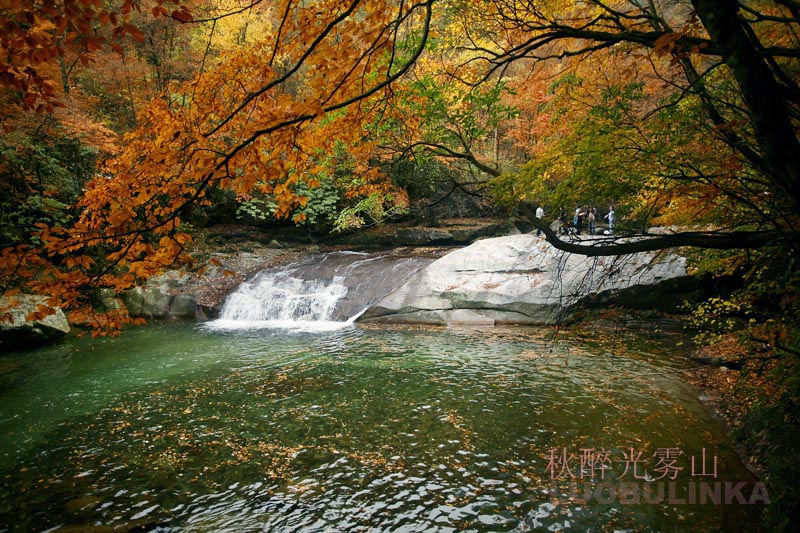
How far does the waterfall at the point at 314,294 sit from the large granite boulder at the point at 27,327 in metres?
3.93

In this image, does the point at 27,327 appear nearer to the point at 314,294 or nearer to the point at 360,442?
the point at 314,294

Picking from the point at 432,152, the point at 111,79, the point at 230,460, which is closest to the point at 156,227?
the point at 432,152

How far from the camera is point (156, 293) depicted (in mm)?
15516

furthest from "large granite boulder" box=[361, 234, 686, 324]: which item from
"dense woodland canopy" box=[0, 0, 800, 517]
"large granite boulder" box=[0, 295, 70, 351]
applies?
"large granite boulder" box=[0, 295, 70, 351]

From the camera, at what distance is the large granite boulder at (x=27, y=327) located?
10.5 meters

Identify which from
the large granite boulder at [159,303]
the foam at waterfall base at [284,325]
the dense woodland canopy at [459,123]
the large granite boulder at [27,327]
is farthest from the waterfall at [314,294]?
the dense woodland canopy at [459,123]

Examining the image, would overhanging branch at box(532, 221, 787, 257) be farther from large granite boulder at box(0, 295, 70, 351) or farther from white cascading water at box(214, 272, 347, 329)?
large granite boulder at box(0, 295, 70, 351)

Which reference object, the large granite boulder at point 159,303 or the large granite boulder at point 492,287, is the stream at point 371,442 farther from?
the large granite boulder at point 159,303

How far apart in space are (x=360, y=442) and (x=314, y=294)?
395 inches

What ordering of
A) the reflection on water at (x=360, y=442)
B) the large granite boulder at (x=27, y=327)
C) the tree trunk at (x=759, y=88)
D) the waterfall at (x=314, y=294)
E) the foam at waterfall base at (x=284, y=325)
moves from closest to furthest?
the tree trunk at (x=759, y=88) < the reflection on water at (x=360, y=442) < the large granite boulder at (x=27, y=327) < the foam at waterfall base at (x=284, y=325) < the waterfall at (x=314, y=294)

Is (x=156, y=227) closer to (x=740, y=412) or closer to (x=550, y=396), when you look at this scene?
(x=550, y=396)

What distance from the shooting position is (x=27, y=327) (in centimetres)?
1084

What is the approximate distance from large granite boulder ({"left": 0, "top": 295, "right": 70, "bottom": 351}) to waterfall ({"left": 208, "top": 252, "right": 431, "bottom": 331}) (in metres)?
3.93

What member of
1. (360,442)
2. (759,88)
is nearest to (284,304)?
(360,442)
